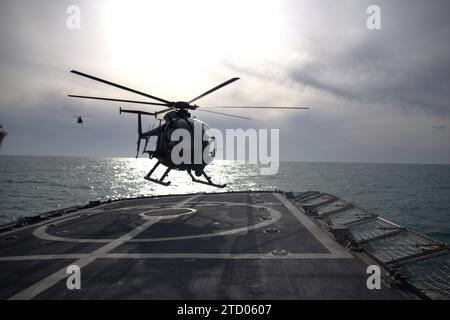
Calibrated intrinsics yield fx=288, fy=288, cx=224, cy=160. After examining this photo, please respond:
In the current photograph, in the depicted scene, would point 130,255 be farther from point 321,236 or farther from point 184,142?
point 321,236

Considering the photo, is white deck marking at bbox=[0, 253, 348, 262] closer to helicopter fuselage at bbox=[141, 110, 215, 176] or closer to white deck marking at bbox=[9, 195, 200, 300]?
white deck marking at bbox=[9, 195, 200, 300]

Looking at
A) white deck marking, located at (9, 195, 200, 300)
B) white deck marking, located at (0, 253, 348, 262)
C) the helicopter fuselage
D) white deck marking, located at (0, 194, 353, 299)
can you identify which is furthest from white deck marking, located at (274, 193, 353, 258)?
white deck marking, located at (9, 195, 200, 300)

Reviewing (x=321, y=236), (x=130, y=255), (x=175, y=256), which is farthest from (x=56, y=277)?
(x=321, y=236)

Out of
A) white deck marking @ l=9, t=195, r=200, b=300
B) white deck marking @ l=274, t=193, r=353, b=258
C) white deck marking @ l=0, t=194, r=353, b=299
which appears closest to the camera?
white deck marking @ l=9, t=195, r=200, b=300

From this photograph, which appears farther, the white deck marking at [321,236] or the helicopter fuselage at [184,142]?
the helicopter fuselage at [184,142]

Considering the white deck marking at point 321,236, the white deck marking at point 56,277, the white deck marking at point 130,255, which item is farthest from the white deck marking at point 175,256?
the white deck marking at point 321,236

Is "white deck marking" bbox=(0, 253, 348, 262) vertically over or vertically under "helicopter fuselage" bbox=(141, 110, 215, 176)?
under

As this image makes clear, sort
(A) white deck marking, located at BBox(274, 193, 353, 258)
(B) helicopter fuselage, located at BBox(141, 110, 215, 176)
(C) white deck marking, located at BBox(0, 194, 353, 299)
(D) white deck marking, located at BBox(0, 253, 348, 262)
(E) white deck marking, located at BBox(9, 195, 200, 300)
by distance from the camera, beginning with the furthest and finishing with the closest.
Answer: (B) helicopter fuselage, located at BBox(141, 110, 215, 176)
(A) white deck marking, located at BBox(274, 193, 353, 258)
(D) white deck marking, located at BBox(0, 253, 348, 262)
(C) white deck marking, located at BBox(0, 194, 353, 299)
(E) white deck marking, located at BBox(9, 195, 200, 300)

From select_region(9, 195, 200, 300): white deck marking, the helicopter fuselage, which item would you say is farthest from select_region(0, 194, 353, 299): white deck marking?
the helicopter fuselage

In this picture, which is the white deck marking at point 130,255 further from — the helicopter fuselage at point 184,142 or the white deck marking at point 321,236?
the helicopter fuselage at point 184,142

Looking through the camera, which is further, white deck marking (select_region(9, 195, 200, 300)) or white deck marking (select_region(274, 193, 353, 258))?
white deck marking (select_region(274, 193, 353, 258))

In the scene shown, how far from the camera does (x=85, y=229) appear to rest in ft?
68.8
